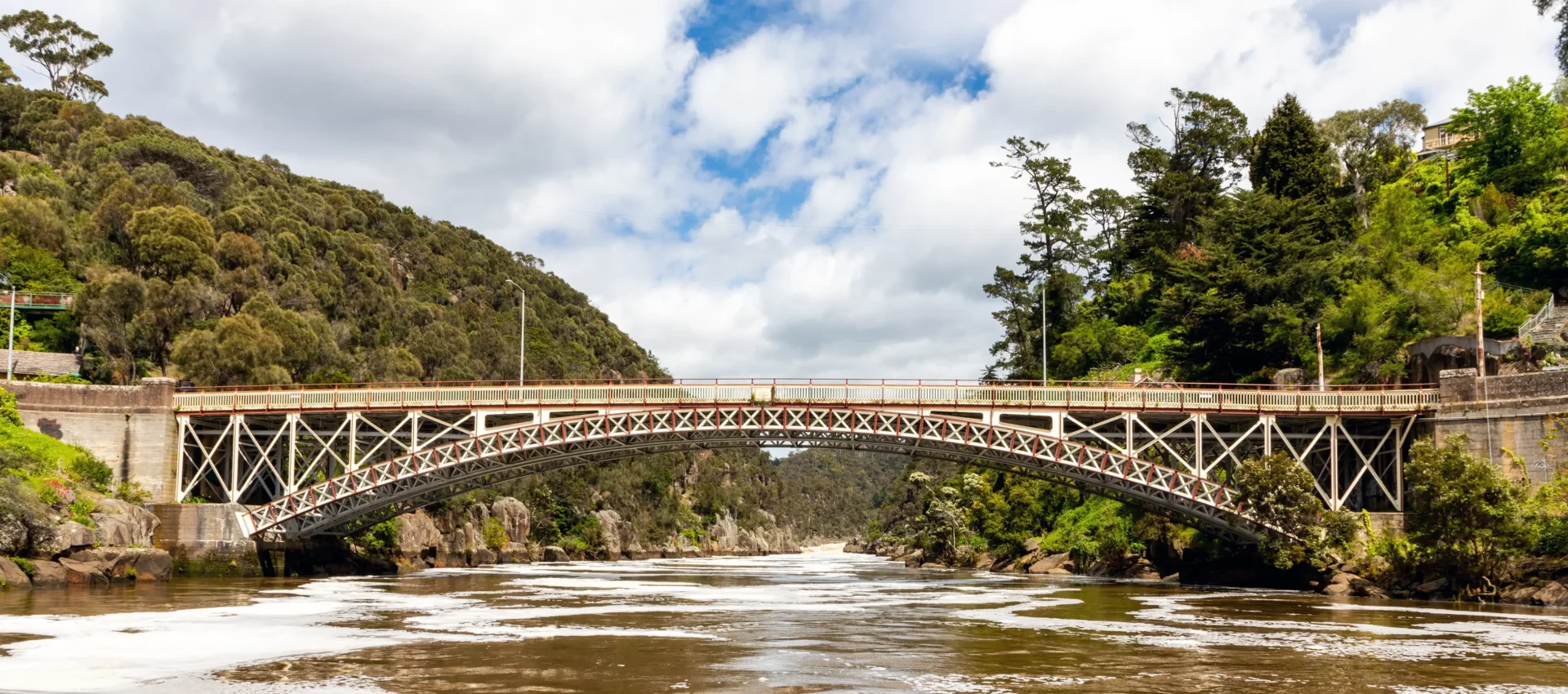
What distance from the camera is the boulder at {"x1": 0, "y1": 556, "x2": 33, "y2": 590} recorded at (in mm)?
40781

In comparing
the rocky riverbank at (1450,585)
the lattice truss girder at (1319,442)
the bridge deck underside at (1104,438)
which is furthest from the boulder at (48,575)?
the rocky riverbank at (1450,585)

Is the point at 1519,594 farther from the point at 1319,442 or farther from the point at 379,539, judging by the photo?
the point at 379,539

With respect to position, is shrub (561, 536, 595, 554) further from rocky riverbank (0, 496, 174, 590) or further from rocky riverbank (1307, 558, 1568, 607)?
rocky riverbank (1307, 558, 1568, 607)

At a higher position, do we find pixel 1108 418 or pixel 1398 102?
pixel 1398 102

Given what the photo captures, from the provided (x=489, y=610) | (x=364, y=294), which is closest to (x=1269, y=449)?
(x=489, y=610)

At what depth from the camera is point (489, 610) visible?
36.5m

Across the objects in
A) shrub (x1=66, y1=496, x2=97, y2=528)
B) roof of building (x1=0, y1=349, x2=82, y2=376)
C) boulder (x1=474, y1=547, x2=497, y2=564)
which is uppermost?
roof of building (x1=0, y1=349, x2=82, y2=376)

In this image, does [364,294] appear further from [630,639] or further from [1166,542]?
[630,639]

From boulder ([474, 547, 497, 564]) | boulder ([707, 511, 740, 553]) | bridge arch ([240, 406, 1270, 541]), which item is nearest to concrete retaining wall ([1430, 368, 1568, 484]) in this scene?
bridge arch ([240, 406, 1270, 541])

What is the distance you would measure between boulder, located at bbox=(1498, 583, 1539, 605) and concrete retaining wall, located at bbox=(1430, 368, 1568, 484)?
185 inches

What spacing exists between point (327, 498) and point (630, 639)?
99.6 ft

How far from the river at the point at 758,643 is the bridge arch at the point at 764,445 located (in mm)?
6695

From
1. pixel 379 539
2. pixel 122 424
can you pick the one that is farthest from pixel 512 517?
pixel 122 424

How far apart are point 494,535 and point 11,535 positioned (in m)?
58.3
